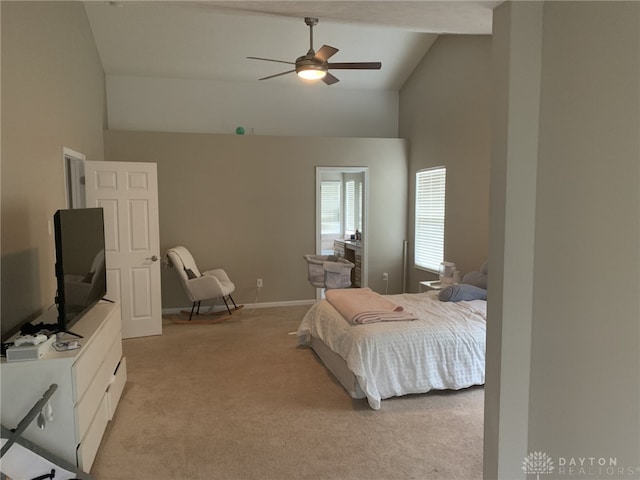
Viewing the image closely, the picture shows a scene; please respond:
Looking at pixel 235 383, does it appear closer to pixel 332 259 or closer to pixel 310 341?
pixel 310 341

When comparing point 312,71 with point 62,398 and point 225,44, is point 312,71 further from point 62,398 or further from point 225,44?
point 62,398

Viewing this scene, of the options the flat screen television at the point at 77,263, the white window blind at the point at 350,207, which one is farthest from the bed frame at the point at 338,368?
the white window blind at the point at 350,207

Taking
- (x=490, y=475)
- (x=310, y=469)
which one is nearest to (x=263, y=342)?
(x=310, y=469)

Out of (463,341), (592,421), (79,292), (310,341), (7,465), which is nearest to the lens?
(592,421)

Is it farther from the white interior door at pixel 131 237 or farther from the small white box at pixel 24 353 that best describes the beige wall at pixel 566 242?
the white interior door at pixel 131 237

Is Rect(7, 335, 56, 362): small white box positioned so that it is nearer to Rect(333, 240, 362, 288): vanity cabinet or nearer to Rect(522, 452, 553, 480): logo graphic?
Rect(522, 452, 553, 480): logo graphic

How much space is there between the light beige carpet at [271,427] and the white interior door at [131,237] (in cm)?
73

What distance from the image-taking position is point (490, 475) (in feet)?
6.18

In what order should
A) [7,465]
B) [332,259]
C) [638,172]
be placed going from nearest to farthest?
[638,172] < [7,465] < [332,259]

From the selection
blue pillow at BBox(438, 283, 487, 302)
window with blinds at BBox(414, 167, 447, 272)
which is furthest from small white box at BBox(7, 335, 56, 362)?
window with blinds at BBox(414, 167, 447, 272)

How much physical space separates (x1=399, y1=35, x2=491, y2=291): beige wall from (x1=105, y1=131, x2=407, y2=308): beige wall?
632 millimetres

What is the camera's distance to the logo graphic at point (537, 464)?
173 centimetres

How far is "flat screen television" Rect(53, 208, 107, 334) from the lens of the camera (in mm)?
2479

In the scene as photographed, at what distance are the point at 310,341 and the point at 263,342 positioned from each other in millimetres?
540
